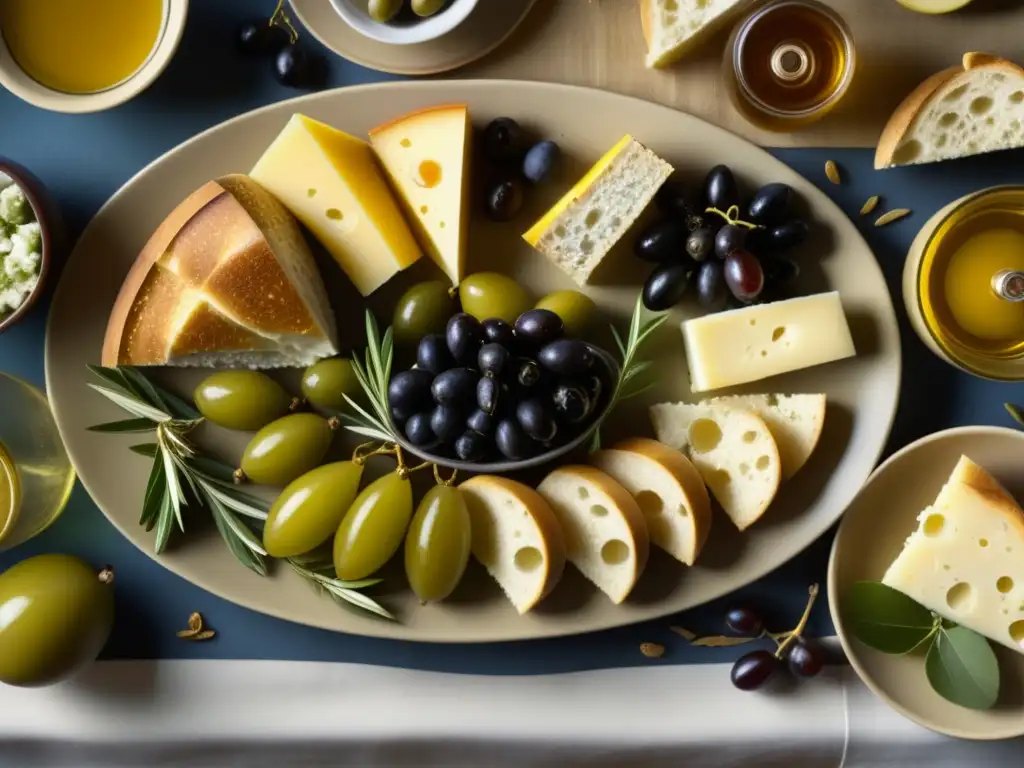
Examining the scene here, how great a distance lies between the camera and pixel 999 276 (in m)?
1.00

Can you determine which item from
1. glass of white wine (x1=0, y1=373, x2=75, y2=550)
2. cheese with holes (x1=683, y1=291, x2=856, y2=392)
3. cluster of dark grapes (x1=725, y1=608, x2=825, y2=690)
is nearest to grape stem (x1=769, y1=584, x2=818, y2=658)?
cluster of dark grapes (x1=725, y1=608, x2=825, y2=690)

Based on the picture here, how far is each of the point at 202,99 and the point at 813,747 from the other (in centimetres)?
112

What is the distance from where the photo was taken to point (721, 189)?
0.97 m

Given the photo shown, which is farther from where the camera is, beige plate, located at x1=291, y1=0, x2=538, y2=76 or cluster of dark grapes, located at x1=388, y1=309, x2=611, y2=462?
beige plate, located at x1=291, y1=0, x2=538, y2=76

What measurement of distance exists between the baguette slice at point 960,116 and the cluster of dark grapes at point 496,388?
47 centimetres

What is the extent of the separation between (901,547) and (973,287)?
327 mm

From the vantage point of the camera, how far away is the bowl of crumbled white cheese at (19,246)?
0.96m

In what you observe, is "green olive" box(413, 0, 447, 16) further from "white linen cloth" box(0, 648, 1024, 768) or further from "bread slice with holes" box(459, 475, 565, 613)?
"white linen cloth" box(0, 648, 1024, 768)

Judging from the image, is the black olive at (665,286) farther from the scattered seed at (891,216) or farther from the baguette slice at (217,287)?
the baguette slice at (217,287)

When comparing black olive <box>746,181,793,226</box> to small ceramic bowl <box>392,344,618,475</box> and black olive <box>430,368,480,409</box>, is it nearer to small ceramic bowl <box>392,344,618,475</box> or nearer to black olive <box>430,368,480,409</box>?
small ceramic bowl <box>392,344,618,475</box>

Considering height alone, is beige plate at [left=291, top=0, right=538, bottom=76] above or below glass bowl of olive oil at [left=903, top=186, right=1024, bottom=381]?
above

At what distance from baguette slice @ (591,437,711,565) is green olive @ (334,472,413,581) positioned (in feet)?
0.77

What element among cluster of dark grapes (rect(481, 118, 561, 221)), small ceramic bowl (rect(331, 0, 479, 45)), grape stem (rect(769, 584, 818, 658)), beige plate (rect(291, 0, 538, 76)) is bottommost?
grape stem (rect(769, 584, 818, 658))

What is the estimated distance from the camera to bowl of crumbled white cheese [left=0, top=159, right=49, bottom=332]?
37.8 inches
